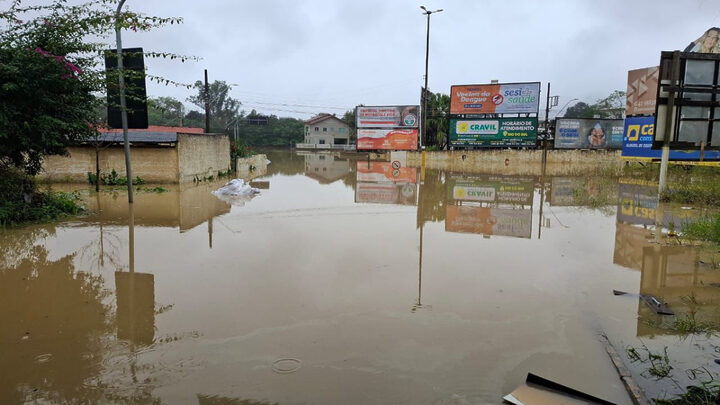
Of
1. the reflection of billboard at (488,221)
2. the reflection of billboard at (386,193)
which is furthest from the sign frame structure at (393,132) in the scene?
the reflection of billboard at (488,221)

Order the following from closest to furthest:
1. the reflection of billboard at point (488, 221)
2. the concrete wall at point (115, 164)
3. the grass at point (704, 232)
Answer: the grass at point (704, 232), the reflection of billboard at point (488, 221), the concrete wall at point (115, 164)

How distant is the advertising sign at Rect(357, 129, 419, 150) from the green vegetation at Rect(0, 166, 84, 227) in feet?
88.8

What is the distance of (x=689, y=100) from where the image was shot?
1135 cm

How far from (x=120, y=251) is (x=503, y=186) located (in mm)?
16068

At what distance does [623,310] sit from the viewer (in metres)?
5.61

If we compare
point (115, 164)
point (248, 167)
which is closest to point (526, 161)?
point (248, 167)

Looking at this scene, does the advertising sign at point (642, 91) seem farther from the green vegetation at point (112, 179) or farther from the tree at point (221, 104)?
the tree at point (221, 104)

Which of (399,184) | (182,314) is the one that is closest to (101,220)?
(182,314)

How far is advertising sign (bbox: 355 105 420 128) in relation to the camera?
35688 millimetres

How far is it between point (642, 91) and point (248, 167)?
72.0ft

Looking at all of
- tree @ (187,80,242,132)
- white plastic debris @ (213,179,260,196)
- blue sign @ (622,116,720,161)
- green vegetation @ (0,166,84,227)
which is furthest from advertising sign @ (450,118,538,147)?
tree @ (187,80,242,132)

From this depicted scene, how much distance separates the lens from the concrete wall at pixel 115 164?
17672 millimetres

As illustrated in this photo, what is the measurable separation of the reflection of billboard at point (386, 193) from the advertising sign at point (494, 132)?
13385mm

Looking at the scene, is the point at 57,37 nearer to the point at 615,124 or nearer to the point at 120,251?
the point at 120,251
